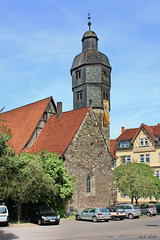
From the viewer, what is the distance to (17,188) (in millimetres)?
20375

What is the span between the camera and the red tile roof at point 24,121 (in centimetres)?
3256

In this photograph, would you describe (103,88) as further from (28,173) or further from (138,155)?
(28,173)

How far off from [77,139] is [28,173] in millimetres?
8398

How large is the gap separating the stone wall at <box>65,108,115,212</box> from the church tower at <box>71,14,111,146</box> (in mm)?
13199

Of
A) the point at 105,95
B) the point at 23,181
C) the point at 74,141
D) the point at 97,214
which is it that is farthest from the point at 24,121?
the point at 97,214

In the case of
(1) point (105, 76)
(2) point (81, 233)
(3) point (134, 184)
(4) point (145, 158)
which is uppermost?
(1) point (105, 76)

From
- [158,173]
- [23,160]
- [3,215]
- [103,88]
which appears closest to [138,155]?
[158,173]

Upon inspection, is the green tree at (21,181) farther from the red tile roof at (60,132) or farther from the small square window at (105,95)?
the small square window at (105,95)

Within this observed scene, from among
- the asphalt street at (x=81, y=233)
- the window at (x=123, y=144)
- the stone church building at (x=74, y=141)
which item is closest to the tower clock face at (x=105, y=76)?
the window at (x=123, y=144)

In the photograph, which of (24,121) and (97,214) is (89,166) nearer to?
(97,214)

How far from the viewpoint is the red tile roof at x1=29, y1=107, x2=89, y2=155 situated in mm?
28344

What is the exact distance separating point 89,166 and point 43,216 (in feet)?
31.5

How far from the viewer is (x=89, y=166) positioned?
28969 mm

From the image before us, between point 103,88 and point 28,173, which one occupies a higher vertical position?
point 103,88
